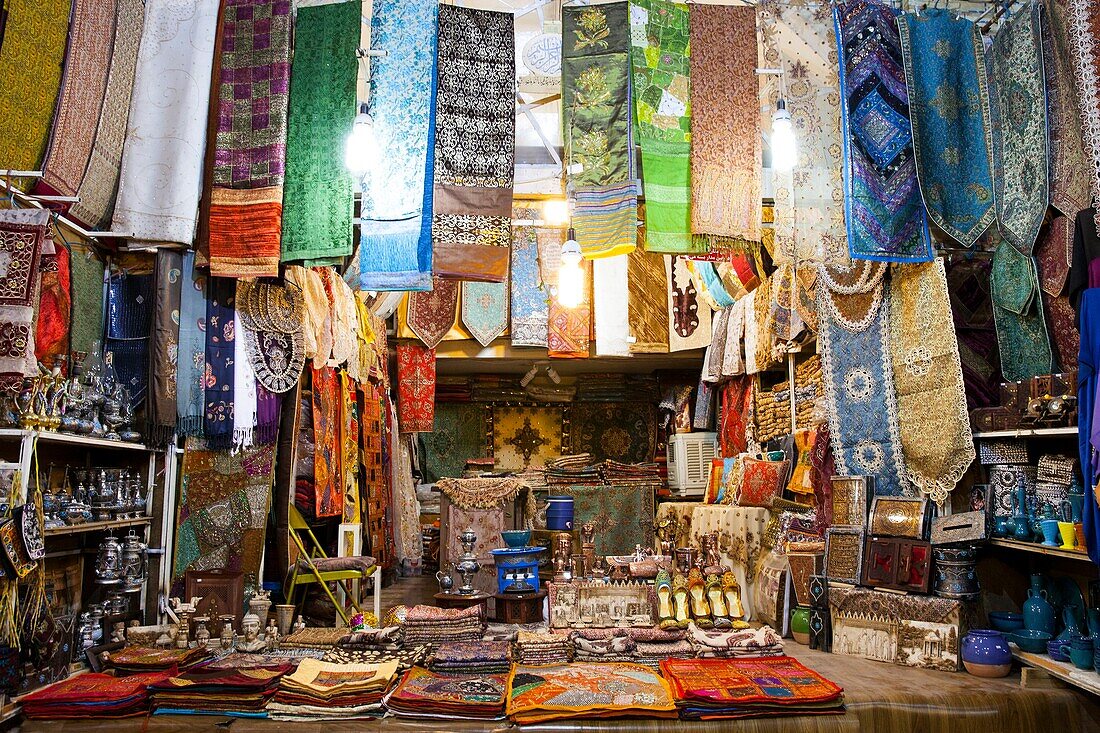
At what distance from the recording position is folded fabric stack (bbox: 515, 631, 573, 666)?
4160mm

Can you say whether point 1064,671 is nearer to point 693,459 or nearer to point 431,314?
point 693,459

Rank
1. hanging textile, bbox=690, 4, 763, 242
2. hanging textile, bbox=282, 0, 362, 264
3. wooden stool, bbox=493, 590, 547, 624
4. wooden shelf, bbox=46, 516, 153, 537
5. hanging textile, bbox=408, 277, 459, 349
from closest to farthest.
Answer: wooden shelf, bbox=46, 516, 153, 537 < hanging textile, bbox=282, 0, 362, 264 < hanging textile, bbox=690, 4, 763, 242 < wooden stool, bbox=493, 590, 547, 624 < hanging textile, bbox=408, 277, 459, 349

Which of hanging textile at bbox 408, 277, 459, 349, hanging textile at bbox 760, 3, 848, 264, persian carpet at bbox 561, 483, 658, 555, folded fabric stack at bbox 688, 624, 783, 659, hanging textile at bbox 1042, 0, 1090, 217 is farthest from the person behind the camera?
hanging textile at bbox 408, 277, 459, 349

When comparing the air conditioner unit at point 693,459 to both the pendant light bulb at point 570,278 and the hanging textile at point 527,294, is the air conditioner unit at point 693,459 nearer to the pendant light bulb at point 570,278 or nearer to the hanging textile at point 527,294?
the hanging textile at point 527,294

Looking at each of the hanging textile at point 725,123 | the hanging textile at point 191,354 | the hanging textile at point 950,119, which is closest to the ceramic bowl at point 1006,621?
the hanging textile at point 950,119

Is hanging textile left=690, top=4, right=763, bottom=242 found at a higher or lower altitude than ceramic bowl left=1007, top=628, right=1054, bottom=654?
higher

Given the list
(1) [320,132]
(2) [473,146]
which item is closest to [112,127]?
(1) [320,132]

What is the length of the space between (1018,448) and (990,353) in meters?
0.70

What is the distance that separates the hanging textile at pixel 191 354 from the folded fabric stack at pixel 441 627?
71.2 inches

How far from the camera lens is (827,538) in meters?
4.91

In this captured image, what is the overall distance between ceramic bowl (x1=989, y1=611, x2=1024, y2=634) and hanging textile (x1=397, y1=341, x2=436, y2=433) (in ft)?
21.1

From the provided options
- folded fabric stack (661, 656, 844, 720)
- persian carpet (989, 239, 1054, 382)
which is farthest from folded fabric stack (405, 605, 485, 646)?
persian carpet (989, 239, 1054, 382)

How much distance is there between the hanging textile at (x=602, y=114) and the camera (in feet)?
15.3

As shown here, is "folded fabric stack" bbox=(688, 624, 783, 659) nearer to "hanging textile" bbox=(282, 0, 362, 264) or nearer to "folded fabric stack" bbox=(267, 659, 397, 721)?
"folded fabric stack" bbox=(267, 659, 397, 721)
